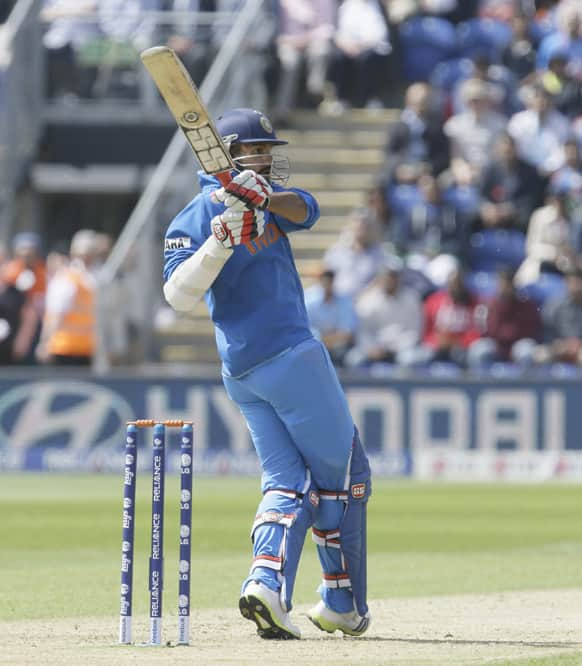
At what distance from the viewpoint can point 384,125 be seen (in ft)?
63.8

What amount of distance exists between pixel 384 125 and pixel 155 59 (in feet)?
47.4

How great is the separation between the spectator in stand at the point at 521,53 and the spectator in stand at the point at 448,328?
12.4ft

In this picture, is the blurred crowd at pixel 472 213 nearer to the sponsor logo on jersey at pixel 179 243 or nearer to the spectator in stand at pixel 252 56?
the spectator in stand at pixel 252 56

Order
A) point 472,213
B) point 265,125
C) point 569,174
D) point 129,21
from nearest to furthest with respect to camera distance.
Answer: point 265,125 < point 472,213 < point 569,174 < point 129,21

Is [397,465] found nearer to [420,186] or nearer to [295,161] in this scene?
[420,186]

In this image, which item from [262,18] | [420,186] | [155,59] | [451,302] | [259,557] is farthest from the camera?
[262,18]

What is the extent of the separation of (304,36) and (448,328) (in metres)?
4.83

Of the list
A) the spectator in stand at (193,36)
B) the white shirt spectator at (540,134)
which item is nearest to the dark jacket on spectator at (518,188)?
the white shirt spectator at (540,134)

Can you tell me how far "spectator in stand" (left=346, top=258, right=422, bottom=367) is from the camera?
15414 millimetres

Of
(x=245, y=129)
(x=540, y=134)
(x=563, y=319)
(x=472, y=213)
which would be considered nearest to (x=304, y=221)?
(x=245, y=129)

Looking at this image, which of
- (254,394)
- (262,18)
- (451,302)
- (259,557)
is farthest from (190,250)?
(262,18)

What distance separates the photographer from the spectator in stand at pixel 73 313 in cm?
1574

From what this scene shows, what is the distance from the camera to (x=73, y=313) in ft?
52.0

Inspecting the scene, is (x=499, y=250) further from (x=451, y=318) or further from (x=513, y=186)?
(x=451, y=318)
